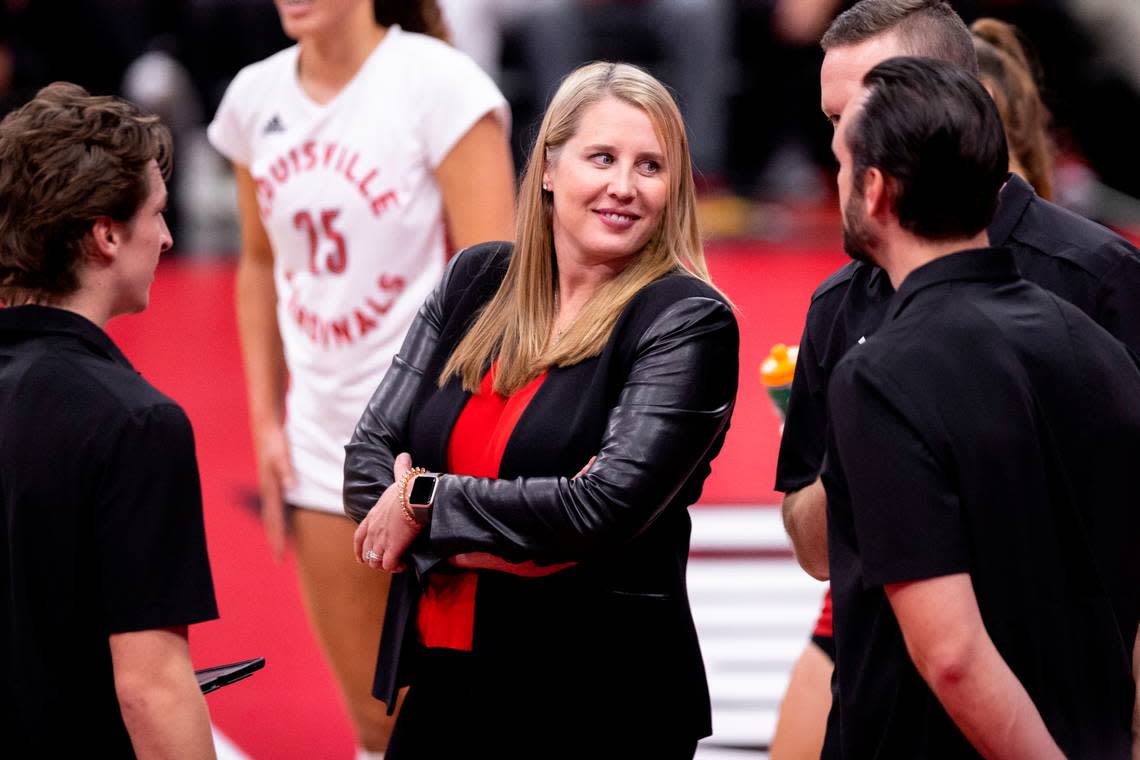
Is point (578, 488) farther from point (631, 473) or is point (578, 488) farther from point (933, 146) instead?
point (933, 146)

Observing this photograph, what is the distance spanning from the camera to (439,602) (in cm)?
245

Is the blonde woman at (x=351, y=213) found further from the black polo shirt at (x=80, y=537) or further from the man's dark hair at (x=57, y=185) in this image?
the black polo shirt at (x=80, y=537)

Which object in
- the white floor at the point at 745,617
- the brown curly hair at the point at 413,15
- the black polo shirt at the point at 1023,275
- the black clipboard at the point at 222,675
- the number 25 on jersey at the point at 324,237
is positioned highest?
the brown curly hair at the point at 413,15

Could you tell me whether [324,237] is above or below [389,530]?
above

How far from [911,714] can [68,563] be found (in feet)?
3.46

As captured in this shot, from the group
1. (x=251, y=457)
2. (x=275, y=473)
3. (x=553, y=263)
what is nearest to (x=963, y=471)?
(x=553, y=263)

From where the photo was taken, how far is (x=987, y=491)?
71.2 inches

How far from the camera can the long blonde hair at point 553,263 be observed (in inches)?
97.2

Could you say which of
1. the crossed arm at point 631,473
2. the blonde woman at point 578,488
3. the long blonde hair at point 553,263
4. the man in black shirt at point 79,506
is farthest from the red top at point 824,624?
the man in black shirt at point 79,506

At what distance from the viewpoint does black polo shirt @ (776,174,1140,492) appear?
2242 millimetres

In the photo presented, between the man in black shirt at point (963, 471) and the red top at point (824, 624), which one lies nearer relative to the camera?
the man in black shirt at point (963, 471)

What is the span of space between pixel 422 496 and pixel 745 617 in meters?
2.29

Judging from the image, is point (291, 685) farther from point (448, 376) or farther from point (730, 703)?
point (448, 376)

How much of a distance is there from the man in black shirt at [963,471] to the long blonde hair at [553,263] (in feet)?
1.93
